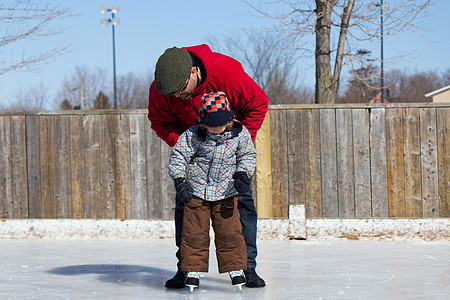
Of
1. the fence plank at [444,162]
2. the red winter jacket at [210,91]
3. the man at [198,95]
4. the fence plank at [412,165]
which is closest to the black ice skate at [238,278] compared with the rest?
the man at [198,95]

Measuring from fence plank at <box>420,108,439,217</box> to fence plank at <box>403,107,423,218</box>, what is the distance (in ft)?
0.15

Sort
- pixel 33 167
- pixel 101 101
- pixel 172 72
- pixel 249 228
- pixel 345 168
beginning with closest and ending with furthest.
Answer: pixel 172 72
pixel 249 228
pixel 345 168
pixel 33 167
pixel 101 101

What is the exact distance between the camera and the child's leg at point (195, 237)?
2.77m

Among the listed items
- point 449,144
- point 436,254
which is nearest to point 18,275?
point 436,254

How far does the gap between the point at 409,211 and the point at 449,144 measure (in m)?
0.73

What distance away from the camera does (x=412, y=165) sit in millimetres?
5137

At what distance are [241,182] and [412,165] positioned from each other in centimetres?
295

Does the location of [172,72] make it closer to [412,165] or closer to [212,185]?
[212,185]

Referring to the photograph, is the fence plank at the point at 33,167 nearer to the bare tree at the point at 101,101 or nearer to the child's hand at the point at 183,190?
the child's hand at the point at 183,190

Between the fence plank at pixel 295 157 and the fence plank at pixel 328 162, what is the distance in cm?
20

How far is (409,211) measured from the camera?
515cm

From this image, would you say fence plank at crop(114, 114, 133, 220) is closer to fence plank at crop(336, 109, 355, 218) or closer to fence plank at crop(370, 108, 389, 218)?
fence plank at crop(336, 109, 355, 218)

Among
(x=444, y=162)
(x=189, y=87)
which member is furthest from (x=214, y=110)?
(x=444, y=162)

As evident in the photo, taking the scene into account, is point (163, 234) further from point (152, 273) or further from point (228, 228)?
point (228, 228)
